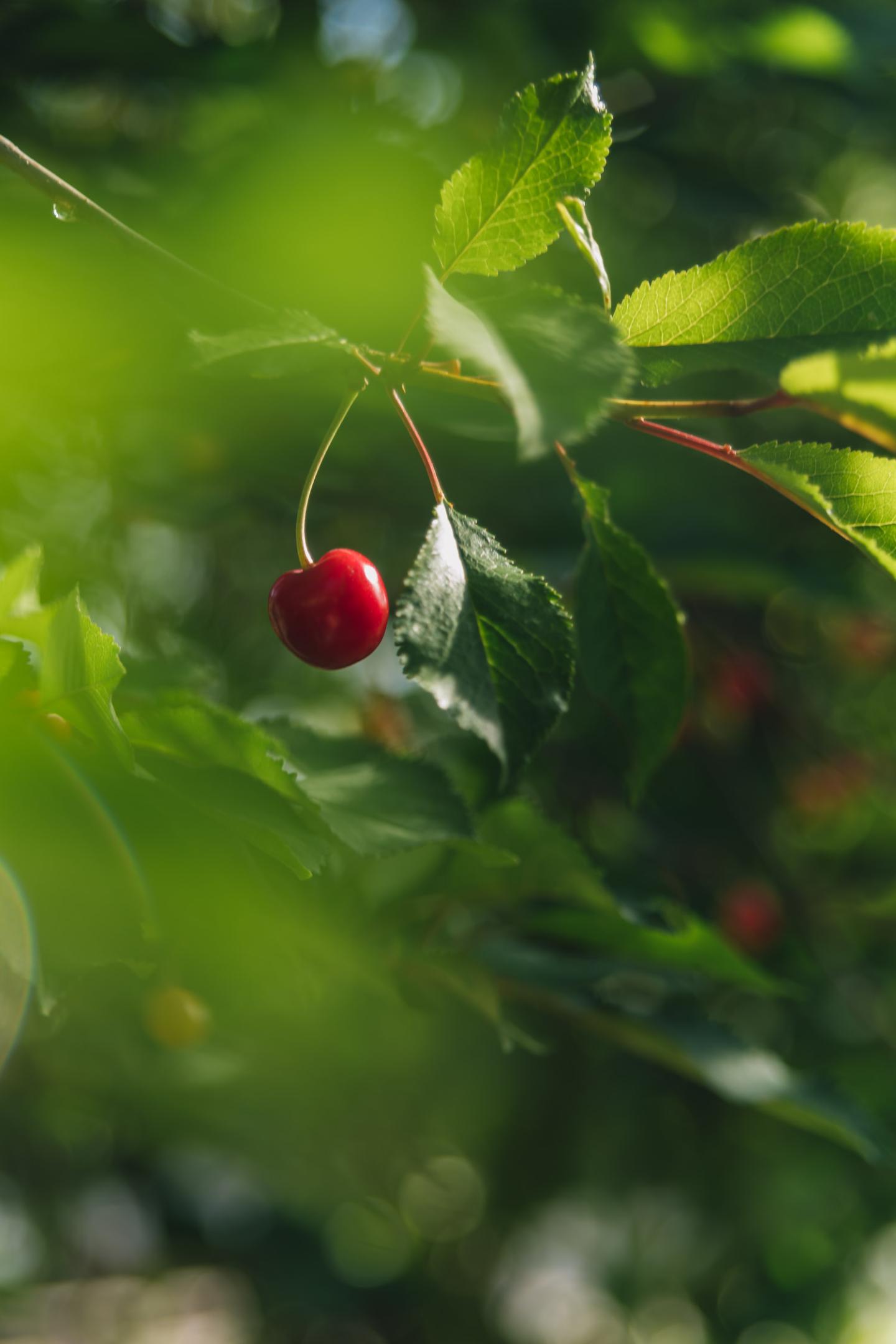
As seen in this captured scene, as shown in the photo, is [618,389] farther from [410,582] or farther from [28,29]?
[28,29]

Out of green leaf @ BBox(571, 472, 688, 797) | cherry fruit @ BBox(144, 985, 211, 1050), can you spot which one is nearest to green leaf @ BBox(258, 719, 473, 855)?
green leaf @ BBox(571, 472, 688, 797)

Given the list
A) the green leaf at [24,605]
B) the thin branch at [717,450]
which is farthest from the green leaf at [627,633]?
the green leaf at [24,605]

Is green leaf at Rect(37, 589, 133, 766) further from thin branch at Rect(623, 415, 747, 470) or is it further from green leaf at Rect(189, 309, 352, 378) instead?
thin branch at Rect(623, 415, 747, 470)

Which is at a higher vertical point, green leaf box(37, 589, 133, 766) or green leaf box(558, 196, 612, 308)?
green leaf box(558, 196, 612, 308)

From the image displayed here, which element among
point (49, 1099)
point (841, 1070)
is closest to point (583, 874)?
point (841, 1070)

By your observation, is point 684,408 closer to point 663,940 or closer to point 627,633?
point 627,633

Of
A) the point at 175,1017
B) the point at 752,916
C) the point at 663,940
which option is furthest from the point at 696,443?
the point at 752,916
